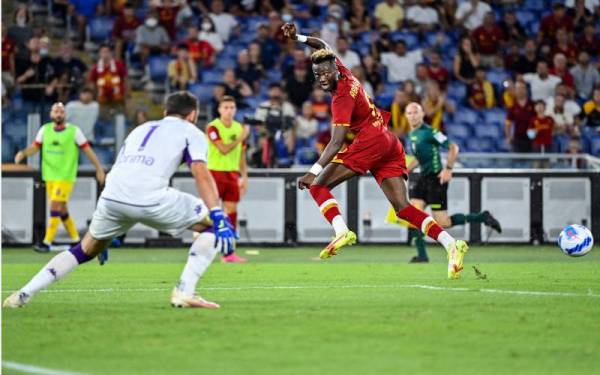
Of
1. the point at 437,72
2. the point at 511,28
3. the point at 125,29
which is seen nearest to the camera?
the point at 125,29

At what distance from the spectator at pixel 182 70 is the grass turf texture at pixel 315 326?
10575 millimetres

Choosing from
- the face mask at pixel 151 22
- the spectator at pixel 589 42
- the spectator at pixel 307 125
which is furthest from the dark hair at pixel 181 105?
the spectator at pixel 589 42

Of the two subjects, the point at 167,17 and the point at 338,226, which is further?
the point at 167,17

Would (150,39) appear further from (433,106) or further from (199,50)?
(433,106)

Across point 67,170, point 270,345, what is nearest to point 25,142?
point 67,170

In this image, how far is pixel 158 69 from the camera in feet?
84.5

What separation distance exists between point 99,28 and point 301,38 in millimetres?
14030

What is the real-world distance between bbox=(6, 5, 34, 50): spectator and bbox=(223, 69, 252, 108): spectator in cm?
409

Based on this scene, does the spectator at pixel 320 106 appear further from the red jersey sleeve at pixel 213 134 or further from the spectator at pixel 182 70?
the red jersey sleeve at pixel 213 134

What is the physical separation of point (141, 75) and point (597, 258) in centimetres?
1146

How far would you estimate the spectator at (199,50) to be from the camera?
84.1 ft

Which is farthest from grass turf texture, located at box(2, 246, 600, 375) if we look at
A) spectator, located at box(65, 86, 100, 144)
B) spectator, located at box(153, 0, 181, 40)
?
spectator, located at box(153, 0, 181, 40)

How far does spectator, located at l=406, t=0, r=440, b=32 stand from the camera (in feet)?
92.3

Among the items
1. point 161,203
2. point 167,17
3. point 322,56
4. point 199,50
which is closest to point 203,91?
point 199,50
